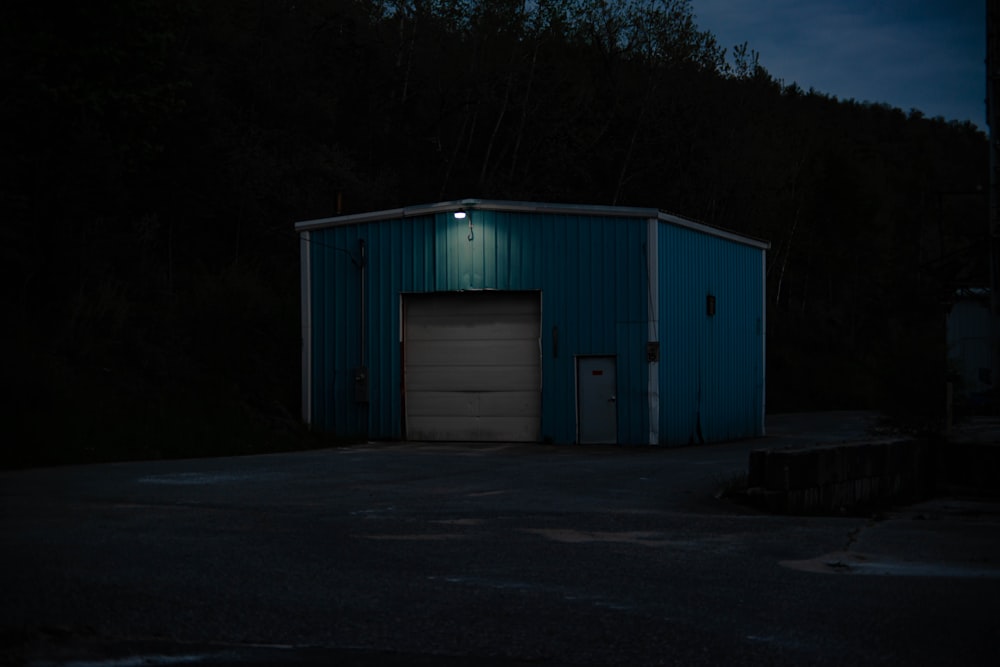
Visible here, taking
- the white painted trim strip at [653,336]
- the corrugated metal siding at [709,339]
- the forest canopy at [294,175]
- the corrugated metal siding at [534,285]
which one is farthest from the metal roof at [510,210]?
the forest canopy at [294,175]

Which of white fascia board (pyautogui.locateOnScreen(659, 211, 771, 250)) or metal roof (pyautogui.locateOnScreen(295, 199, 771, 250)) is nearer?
metal roof (pyautogui.locateOnScreen(295, 199, 771, 250))

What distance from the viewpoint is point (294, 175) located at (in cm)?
3981

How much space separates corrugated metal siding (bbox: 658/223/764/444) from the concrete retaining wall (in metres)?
8.36

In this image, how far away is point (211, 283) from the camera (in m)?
29.3

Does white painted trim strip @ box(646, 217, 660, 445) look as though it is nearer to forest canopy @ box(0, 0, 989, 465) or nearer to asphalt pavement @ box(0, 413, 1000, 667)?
forest canopy @ box(0, 0, 989, 465)

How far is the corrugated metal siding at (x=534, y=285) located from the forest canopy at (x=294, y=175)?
2.16m

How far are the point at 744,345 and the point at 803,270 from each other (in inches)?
1991

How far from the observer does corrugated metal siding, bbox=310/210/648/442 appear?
24234 millimetres

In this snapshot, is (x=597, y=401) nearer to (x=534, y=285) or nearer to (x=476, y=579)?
(x=534, y=285)

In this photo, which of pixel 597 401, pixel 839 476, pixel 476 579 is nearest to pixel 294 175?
pixel 597 401

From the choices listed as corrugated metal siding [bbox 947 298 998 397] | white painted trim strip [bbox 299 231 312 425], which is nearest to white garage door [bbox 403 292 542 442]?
white painted trim strip [bbox 299 231 312 425]

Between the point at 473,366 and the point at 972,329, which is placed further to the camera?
the point at 972,329

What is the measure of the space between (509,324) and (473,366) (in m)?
1.16

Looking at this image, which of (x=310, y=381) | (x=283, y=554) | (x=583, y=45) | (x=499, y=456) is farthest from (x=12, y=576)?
(x=583, y=45)
